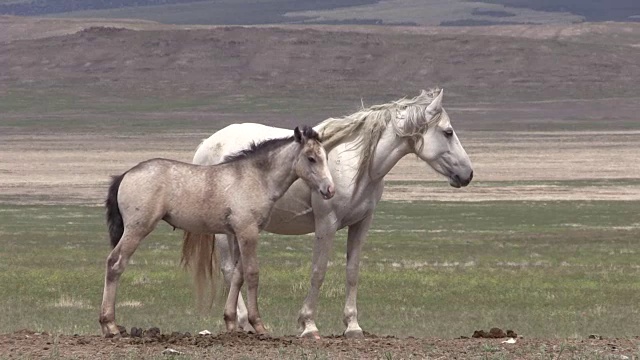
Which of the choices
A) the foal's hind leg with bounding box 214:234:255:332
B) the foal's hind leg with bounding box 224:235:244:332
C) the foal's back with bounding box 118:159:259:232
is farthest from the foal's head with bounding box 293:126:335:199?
the foal's hind leg with bounding box 214:234:255:332

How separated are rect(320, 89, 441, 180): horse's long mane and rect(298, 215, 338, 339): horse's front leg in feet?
1.99

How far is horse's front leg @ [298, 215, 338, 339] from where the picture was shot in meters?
13.2

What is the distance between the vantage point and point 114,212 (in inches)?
493

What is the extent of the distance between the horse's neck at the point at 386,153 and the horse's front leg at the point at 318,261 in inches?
22.7

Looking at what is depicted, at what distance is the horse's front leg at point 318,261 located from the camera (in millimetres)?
13164

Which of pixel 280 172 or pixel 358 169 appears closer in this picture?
pixel 280 172

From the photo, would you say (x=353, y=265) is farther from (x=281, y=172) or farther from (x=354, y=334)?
(x=281, y=172)

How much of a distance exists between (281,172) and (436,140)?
69.4 inches

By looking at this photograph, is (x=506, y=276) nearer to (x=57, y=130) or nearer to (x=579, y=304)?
(x=579, y=304)

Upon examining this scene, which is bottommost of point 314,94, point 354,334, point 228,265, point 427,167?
point 314,94

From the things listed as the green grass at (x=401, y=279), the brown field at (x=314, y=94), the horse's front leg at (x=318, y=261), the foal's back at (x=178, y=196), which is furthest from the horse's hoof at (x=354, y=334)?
the brown field at (x=314, y=94)

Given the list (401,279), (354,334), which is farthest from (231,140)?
(401,279)

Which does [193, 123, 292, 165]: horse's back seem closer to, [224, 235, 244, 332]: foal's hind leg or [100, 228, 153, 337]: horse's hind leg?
[224, 235, 244, 332]: foal's hind leg

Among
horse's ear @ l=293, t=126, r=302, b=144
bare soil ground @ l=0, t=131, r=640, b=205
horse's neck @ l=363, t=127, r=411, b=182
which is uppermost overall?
horse's ear @ l=293, t=126, r=302, b=144
